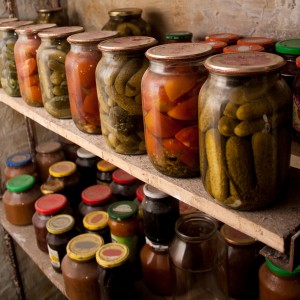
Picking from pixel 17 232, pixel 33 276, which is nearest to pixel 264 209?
pixel 17 232

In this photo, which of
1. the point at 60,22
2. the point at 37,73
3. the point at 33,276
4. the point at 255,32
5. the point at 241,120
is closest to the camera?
the point at 241,120

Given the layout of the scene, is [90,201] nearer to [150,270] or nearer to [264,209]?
[150,270]

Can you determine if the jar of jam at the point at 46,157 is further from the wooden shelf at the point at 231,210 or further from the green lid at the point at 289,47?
the green lid at the point at 289,47

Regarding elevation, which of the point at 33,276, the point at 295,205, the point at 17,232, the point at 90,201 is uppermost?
the point at 295,205

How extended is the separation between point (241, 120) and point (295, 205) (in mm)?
157

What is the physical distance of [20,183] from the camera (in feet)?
4.37

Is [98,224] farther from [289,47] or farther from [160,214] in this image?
[289,47]

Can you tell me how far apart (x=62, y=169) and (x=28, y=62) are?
1.35ft

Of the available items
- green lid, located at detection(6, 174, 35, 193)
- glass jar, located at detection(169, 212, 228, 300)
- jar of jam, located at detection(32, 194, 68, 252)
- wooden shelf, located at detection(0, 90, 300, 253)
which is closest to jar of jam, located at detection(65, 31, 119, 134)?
wooden shelf, located at detection(0, 90, 300, 253)

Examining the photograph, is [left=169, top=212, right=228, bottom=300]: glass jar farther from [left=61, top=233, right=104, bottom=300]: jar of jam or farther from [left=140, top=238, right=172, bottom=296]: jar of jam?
[left=61, top=233, right=104, bottom=300]: jar of jam

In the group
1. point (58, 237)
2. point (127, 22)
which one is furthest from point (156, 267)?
point (127, 22)

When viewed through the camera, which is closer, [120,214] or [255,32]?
[255,32]

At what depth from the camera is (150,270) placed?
103 cm

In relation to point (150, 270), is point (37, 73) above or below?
above
